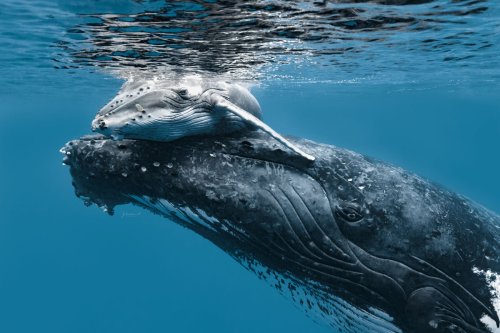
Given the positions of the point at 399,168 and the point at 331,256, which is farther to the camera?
the point at 399,168

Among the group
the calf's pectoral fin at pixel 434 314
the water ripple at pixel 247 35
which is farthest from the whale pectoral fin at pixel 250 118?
the water ripple at pixel 247 35

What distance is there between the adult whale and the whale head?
0.15m

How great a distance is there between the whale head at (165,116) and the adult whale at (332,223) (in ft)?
0.51

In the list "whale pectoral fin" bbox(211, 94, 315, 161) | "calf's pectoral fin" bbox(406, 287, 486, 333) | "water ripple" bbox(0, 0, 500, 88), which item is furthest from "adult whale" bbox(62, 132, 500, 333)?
"water ripple" bbox(0, 0, 500, 88)

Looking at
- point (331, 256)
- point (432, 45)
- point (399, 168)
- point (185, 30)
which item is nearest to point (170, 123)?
point (331, 256)

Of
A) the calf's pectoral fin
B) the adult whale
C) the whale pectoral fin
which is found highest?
the whale pectoral fin

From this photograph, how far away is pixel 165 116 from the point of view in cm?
487

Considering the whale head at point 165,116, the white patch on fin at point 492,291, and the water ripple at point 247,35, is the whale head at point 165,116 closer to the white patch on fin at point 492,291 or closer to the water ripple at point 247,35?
the white patch on fin at point 492,291

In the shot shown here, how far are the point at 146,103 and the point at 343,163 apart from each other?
2.48 m

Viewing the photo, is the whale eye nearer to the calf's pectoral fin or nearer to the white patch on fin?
the calf's pectoral fin

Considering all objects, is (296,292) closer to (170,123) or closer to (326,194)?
(326,194)

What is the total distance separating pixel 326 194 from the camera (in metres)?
4.81

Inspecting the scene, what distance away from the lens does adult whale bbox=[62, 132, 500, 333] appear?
463 cm

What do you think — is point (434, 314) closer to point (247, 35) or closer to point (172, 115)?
point (172, 115)
